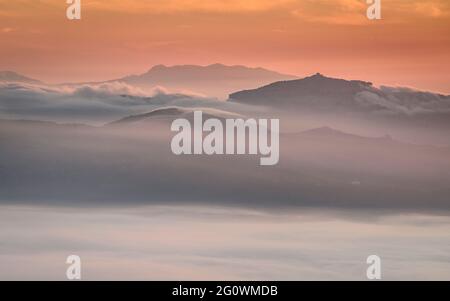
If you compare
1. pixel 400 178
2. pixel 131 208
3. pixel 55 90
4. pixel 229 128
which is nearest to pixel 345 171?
pixel 400 178

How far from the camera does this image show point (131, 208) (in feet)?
30.5

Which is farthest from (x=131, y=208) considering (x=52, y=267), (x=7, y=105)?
(x=7, y=105)

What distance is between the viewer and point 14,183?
9.34 metres

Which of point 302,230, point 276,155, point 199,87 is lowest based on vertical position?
point 302,230

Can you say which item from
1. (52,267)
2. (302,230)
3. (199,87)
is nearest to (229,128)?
(199,87)

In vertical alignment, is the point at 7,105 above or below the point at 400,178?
above

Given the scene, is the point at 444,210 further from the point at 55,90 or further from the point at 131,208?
the point at 55,90

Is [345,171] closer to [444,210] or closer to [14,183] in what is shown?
[444,210]

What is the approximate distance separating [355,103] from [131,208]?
2.15 metres

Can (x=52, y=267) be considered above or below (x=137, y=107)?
below
